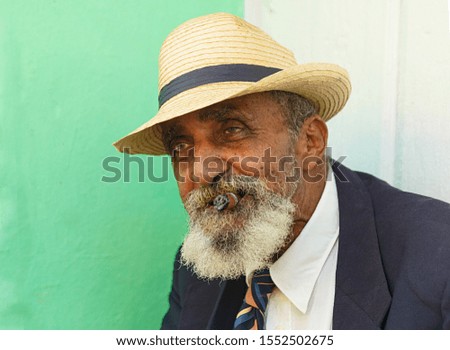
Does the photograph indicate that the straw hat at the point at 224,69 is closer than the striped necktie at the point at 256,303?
Yes

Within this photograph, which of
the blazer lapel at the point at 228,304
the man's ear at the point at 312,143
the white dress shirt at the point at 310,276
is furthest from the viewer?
the blazer lapel at the point at 228,304

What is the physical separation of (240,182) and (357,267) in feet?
1.55

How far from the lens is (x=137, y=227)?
9.03 ft

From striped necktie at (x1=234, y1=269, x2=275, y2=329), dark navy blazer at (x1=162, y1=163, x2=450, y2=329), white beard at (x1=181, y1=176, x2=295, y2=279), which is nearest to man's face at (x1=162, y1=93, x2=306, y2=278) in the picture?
white beard at (x1=181, y1=176, x2=295, y2=279)

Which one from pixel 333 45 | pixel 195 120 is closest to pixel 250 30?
pixel 195 120

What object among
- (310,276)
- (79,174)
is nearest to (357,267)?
(310,276)

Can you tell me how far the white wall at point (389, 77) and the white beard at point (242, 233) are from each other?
0.69 meters

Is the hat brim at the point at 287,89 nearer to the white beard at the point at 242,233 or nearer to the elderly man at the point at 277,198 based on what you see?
the elderly man at the point at 277,198

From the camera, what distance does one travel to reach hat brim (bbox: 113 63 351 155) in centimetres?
199

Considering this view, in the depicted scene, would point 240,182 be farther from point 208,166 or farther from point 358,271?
point 358,271

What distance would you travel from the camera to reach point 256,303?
7.23ft

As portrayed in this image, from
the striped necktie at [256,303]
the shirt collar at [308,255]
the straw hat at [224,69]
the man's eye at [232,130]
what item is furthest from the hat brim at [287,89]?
the striped necktie at [256,303]

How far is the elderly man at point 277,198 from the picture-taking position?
2.01 meters
